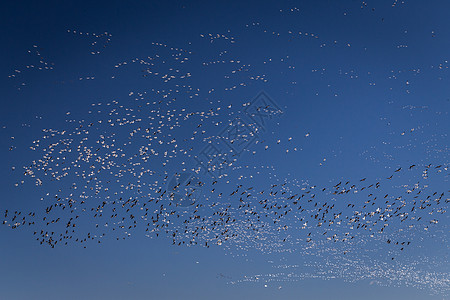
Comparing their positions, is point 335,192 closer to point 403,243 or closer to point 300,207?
→ point 300,207

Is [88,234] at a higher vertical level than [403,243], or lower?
higher

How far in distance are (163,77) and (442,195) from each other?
562 inches

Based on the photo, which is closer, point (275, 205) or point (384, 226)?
point (384, 226)

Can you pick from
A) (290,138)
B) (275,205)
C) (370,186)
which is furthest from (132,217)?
(370,186)

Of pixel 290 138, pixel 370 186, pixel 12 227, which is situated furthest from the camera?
pixel 12 227

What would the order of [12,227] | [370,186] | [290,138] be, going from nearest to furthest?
[290,138] → [370,186] → [12,227]

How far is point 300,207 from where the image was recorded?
70.1 ft

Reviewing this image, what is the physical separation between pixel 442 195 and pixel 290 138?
347 inches

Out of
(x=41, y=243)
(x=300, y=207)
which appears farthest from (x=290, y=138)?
(x=41, y=243)

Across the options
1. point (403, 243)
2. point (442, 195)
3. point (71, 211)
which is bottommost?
point (403, 243)

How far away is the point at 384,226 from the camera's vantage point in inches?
846

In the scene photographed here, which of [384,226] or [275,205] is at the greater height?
[275,205]

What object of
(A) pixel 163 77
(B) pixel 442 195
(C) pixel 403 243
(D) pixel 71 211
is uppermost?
(A) pixel 163 77

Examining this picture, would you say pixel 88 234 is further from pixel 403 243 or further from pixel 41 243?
pixel 403 243
